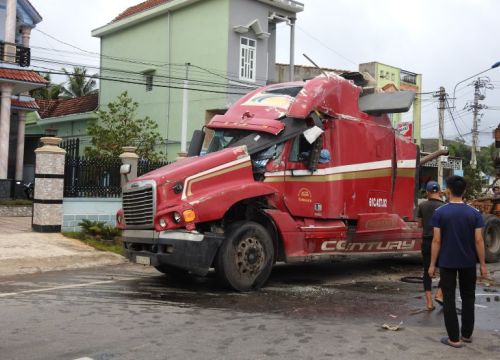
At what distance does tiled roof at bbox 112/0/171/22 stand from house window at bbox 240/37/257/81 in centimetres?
467

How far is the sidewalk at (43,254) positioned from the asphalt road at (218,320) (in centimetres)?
76

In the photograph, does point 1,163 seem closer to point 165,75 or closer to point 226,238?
point 165,75

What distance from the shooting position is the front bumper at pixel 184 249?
24.6 ft

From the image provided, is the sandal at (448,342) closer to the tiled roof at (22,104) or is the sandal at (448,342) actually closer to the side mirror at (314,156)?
the side mirror at (314,156)

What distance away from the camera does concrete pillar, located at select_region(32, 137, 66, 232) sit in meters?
12.8

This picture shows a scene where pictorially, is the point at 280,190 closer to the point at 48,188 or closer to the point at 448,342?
the point at 448,342

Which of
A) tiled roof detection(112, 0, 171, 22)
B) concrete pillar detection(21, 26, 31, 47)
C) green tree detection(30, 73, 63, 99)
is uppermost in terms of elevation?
tiled roof detection(112, 0, 171, 22)

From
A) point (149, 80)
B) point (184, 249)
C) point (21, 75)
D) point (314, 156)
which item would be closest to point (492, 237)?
point (314, 156)

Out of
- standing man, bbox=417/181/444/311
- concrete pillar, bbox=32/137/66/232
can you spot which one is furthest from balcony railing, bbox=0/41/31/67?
standing man, bbox=417/181/444/311

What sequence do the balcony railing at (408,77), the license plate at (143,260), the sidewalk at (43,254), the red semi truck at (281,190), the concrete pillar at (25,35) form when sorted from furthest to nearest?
the balcony railing at (408,77) → the concrete pillar at (25,35) → the sidewalk at (43,254) → the license plate at (143,260) → the red semi truck at (281,190)

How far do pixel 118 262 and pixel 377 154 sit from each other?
5502 mm

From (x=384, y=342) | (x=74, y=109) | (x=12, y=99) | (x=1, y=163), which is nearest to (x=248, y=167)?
(x=384, y=342)

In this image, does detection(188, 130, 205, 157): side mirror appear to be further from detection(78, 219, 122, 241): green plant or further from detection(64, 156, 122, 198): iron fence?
detection(64, 156, 122, 198): iron fence

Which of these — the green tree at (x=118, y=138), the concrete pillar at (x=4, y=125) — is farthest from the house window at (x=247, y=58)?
the concrete pillar at (x=4, y=125)
